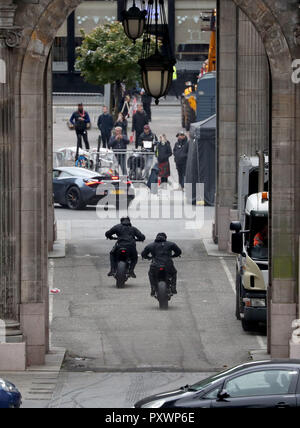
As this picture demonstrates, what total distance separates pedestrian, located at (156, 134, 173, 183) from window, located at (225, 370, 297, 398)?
2961 cm

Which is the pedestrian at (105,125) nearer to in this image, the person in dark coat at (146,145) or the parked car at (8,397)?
the person in dark coat at (146,145)

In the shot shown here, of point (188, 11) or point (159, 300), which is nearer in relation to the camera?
point (159, 300)

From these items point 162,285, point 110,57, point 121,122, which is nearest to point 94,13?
point 110,57

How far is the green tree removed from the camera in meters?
58.4

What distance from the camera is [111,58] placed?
191ft

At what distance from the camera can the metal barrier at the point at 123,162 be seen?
4791cm

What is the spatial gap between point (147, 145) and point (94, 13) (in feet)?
81.7

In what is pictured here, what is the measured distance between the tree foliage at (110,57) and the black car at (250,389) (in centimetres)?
4134

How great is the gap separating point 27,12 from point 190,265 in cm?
1322

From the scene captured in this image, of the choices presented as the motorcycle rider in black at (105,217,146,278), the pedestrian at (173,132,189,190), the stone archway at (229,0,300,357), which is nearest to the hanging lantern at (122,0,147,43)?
the motorcycle rider in black at (105,217,146,278)

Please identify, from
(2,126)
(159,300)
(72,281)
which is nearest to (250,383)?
(2,126)

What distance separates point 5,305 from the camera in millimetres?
22797

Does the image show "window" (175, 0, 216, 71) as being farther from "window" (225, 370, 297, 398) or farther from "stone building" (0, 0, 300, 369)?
"window" (225, 370, 297, 398)
